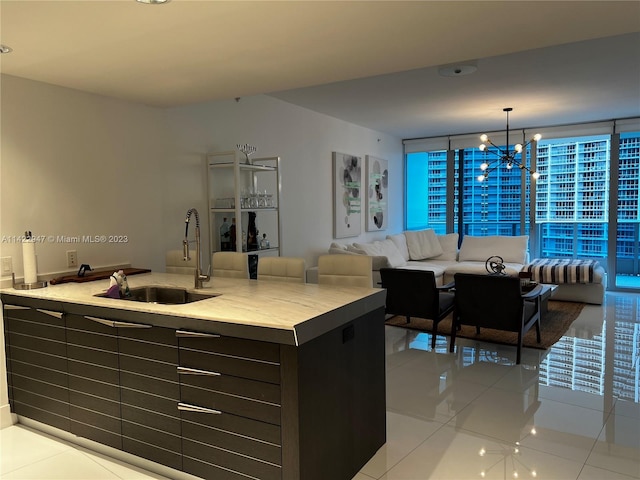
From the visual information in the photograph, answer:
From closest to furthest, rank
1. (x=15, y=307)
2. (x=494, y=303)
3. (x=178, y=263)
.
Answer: (x=15, y=307)
(x=178, y=263)
(x=494, y=303)

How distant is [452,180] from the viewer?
348 inches

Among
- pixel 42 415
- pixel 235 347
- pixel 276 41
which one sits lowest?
pixel 42 415

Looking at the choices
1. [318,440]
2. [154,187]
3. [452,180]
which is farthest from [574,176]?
[318,440]

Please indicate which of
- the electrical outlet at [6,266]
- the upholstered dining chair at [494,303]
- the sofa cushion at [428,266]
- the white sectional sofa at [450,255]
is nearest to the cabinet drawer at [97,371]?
the electrical outlet at [6,266]

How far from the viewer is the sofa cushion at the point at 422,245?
7.75 m

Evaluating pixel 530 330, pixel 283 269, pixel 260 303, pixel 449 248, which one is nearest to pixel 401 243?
pixel 449 248

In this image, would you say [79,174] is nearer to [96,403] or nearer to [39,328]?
[39,328]

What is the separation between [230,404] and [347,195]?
5.11 metres

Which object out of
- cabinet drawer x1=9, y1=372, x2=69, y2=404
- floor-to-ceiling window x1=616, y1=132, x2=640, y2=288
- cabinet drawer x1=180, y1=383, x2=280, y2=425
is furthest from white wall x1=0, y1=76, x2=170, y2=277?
floor-to-ceiling window x1=616, y1=132, x2=640, y2=288

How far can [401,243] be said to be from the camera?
7672mm

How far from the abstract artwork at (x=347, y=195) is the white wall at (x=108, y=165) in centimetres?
115

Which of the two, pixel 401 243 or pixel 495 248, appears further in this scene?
pixel 401 243

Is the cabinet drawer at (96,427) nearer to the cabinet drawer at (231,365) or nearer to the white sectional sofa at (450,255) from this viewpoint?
the cabinet drawer at (231,365)

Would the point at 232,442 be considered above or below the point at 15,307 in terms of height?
below
